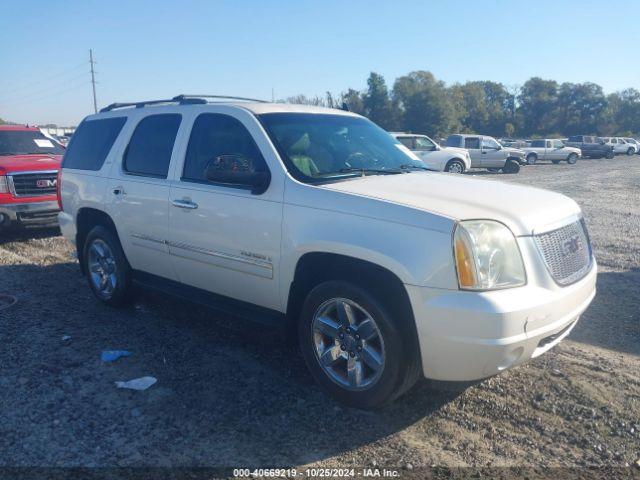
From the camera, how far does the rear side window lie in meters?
5.68

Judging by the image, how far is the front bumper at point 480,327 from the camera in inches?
121

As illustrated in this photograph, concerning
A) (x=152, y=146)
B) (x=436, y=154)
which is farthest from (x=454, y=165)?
(x=152, y=146)

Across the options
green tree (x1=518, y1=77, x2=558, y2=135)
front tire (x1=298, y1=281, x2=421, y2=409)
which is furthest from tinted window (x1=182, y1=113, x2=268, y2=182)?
green tree (x1=518, y1=77, x2=558, y2=135)

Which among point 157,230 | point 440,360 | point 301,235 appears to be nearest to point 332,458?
point 440,360

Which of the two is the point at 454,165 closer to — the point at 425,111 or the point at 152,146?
the point at 152,146

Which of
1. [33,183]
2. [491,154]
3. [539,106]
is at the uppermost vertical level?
[539,106]

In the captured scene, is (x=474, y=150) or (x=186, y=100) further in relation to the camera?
(x=474, y=150)

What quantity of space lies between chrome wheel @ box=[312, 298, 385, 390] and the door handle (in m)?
1.43

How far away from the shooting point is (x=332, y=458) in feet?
10.4

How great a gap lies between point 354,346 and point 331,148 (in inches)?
65.5

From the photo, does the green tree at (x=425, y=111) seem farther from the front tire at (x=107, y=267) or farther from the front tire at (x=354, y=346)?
the front tire at (x=354, y=346)

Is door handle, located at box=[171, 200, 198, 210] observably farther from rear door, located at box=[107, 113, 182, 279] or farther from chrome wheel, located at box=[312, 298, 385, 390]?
chrome wheel, located at box=[312, 298, 385, 390]

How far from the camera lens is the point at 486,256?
3.16 meters

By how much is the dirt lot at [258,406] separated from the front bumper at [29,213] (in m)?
3.80
